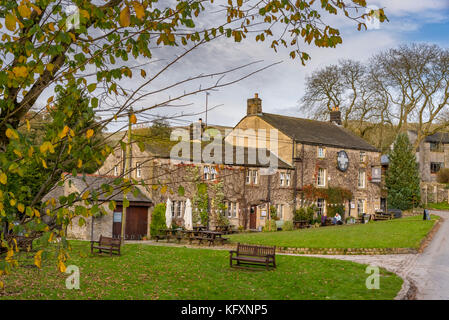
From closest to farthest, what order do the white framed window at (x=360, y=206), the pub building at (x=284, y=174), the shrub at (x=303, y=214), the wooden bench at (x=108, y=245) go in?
1. the wooden bench at (x=108, y=245)
2. the pub building at (x=284, y=174)
3. the shrub at (x=303, y=214)
4. the white framed window at (x=360, y=206)

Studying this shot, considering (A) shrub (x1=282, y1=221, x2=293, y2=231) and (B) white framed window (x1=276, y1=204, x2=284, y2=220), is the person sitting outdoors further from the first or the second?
(A) shrub (x1=282, y1=221, x2=293, y2=231)

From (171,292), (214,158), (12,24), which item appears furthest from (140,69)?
(214,158)

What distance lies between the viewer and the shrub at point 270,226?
34031mm

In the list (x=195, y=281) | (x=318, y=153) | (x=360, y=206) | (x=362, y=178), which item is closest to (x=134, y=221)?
(x=195, y=281)

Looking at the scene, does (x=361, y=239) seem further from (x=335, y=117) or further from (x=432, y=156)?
(x=432, y=156)

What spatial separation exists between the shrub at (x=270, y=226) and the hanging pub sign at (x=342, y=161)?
1149cm

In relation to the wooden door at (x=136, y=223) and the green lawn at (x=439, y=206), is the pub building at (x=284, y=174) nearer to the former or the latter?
the wooden door at (x=136, y=223)

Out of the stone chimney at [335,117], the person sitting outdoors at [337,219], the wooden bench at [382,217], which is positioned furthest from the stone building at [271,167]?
the wooden bench at [382,217]

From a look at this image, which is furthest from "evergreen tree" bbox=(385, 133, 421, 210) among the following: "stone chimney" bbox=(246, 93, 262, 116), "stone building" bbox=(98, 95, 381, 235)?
"stone chimney" bbox=(246, 93, 262, 116)

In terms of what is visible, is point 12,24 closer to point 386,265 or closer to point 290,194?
point 386,265

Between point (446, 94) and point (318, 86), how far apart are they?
45.7 feet

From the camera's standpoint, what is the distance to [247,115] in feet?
140

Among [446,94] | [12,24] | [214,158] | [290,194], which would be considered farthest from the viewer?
[446,94]

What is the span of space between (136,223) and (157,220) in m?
1.55
